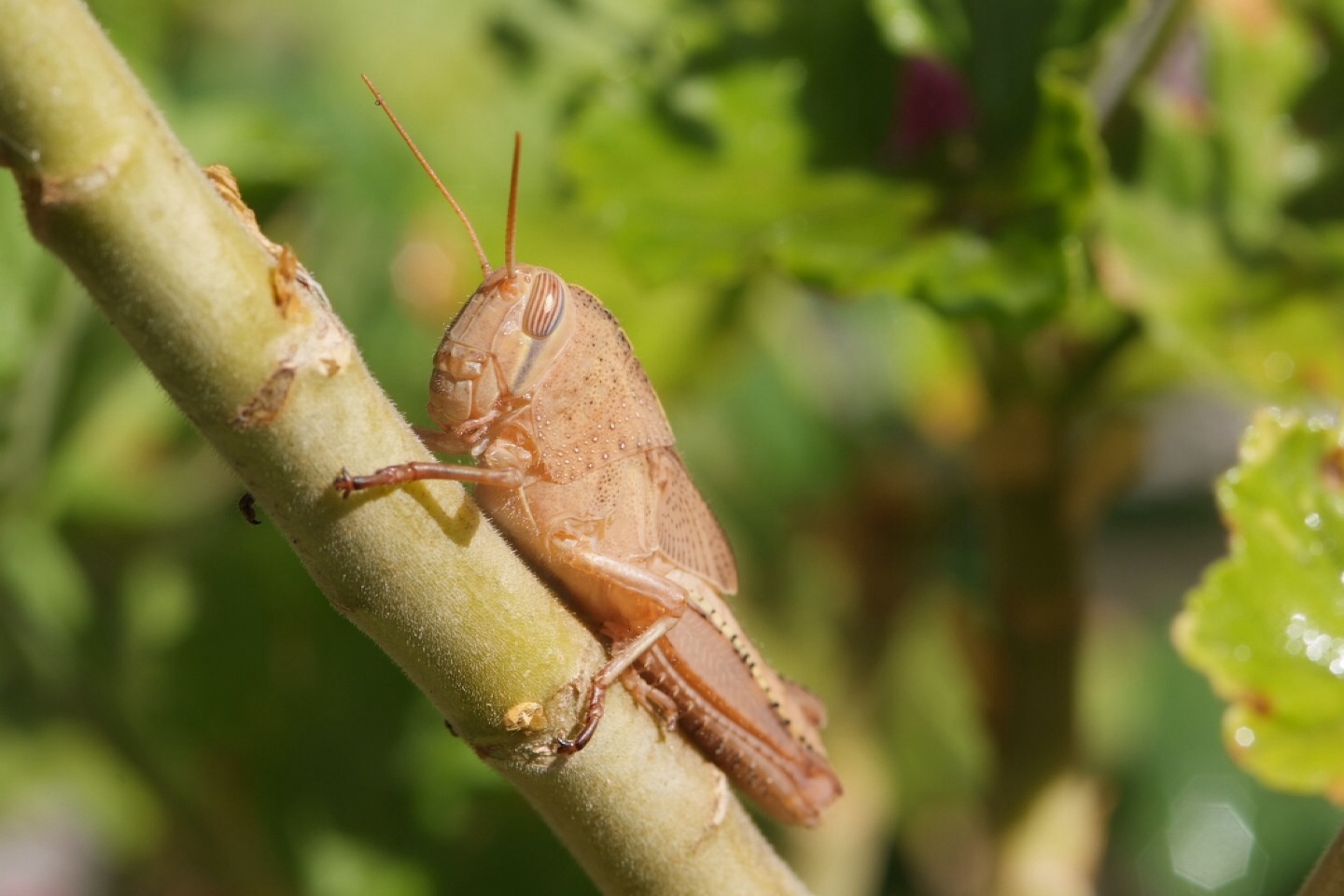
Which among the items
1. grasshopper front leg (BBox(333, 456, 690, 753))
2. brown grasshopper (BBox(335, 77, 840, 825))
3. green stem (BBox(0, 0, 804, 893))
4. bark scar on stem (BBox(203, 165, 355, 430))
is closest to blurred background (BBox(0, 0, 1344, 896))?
brown grasshopper (BBox(335, 77, 840, 825))

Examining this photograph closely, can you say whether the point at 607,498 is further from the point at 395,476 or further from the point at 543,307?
the point at 395,476

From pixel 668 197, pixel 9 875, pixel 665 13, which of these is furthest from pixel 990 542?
pixel 9 875

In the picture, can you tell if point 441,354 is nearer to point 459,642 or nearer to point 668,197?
point 668,197

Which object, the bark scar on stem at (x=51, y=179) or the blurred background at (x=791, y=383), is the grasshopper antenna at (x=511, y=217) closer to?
the blurred background at (x=791, y=383)

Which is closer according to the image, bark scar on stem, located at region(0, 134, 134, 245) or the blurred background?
bark scar on stem, located at region(0, 134, 134, 245)

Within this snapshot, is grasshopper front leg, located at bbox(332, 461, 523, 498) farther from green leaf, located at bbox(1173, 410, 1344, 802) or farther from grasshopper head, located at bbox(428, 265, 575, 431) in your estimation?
green leaf, located at bbox(1173, 410, 1344, 802)

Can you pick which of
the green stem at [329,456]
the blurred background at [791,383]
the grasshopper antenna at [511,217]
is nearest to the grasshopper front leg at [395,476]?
the green stem at [329,456]

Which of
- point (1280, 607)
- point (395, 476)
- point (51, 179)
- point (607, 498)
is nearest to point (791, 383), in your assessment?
point (607, 498)
